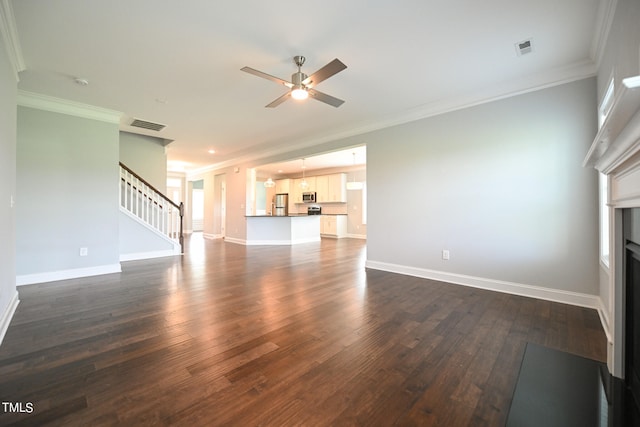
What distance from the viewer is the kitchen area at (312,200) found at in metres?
7.98

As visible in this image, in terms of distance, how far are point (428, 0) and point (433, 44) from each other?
0.61 metres

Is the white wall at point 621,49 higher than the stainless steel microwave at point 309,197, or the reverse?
the white wall at point 621,49

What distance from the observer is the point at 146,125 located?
5.10 m

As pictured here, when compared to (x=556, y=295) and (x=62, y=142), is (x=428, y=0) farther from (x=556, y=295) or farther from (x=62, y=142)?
(x=62, y=142)

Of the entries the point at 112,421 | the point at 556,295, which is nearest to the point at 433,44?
the point at 556,295

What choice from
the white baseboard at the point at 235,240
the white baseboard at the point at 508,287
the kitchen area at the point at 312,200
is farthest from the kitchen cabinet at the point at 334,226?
the white baseboard at the point at 508,287

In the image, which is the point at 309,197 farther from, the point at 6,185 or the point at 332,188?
the point at 6,185

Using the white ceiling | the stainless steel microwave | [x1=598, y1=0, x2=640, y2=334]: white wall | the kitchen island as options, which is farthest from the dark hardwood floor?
the stainless steel microwave

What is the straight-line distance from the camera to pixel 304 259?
5.68 meters

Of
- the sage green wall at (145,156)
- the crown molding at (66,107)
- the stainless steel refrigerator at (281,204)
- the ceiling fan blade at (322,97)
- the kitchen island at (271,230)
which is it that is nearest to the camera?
the ceiling fan blade at (322,97)

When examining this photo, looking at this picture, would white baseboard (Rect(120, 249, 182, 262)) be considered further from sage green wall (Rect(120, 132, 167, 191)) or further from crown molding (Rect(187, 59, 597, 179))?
crown molding (Rect(187, 59, 597, 179))

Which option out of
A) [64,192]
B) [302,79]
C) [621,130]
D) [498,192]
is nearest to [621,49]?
[621,130]

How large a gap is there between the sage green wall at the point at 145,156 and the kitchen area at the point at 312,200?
251 cm

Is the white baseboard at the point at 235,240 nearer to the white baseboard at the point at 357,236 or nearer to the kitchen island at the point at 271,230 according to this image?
the kitchen island at the point at 271,230
